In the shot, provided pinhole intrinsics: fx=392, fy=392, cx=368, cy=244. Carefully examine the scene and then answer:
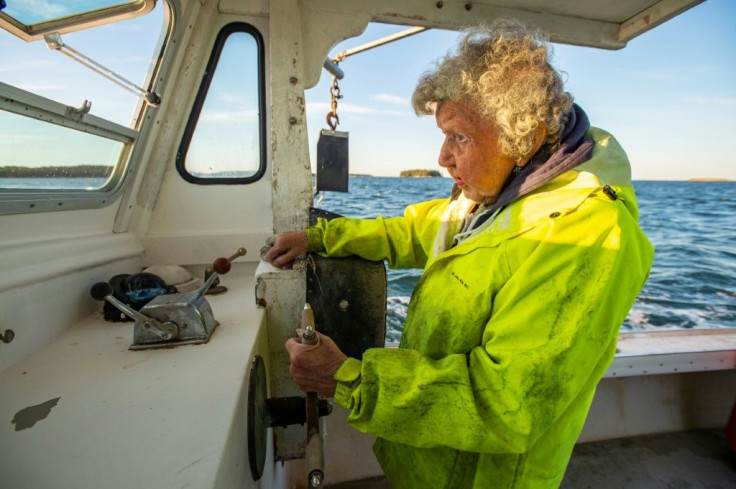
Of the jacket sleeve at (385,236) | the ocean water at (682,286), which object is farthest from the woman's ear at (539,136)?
the ocean water at (682,286)

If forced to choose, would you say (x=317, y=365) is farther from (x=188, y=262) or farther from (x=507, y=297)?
(x=188, y=262)

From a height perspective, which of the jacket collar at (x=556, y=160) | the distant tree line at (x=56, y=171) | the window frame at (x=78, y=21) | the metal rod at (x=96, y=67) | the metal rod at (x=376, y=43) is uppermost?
the metal rod at (x=376, y=43)

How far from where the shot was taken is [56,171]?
5.37 ft

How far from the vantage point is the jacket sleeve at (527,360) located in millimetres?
846

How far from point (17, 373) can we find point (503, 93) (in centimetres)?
162

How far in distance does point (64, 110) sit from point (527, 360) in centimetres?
186

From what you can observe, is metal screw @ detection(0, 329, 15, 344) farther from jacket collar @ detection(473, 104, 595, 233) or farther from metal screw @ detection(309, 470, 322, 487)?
jacket collar @ detection(473, 104, 595, 233)

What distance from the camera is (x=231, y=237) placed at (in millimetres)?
2455

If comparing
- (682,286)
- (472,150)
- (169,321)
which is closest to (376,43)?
(472,150)

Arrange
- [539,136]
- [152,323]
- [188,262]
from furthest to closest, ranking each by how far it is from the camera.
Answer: [188,262], [152,323], [539,136]

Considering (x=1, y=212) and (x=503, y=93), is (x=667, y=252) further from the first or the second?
(x=1, y=212)

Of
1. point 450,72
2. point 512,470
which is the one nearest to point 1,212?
point 450,72

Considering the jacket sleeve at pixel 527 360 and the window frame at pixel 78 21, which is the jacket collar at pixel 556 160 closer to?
the jacket sleeve at pixel 527 360

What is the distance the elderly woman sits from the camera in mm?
860
